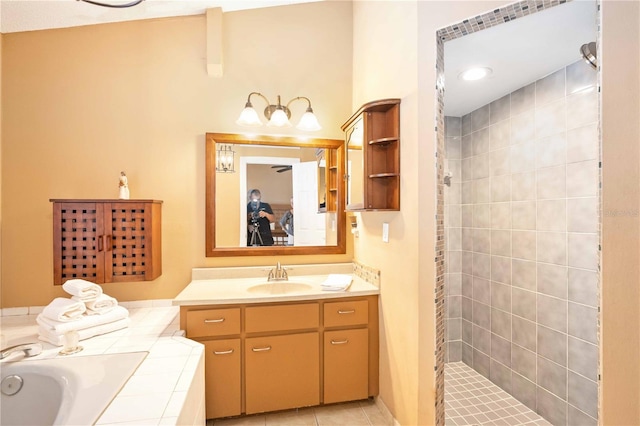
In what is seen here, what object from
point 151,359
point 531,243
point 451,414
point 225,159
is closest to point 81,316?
point 151,359

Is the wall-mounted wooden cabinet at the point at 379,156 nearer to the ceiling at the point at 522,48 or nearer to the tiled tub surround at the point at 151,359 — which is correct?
the ceiling at the point at 522,48

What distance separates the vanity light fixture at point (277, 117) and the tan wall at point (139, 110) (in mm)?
82

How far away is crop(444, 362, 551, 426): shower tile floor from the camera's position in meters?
2.07

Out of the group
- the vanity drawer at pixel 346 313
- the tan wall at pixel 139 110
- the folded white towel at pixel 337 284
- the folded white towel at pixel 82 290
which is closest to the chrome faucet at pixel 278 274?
the tan wall at pixel 139 110

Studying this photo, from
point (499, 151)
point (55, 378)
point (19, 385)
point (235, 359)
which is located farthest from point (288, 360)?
point (499, 151)

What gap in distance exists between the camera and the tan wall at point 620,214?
3.56ft

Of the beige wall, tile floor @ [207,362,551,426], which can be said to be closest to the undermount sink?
the beige wall

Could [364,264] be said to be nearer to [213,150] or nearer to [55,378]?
[213,150]

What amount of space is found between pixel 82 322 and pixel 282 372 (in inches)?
47.7

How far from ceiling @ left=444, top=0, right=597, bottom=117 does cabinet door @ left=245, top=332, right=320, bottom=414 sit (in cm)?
195

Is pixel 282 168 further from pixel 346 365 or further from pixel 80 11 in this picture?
pixel 80 11

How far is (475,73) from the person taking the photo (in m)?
2.01

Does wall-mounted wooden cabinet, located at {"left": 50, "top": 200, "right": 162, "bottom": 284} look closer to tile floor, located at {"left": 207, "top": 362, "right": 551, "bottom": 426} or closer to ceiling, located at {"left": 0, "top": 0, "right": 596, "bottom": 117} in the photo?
tile floor, located at {"left": 207, "top": 362, "right": 551, "bottom": 426}

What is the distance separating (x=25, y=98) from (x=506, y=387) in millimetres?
4123
